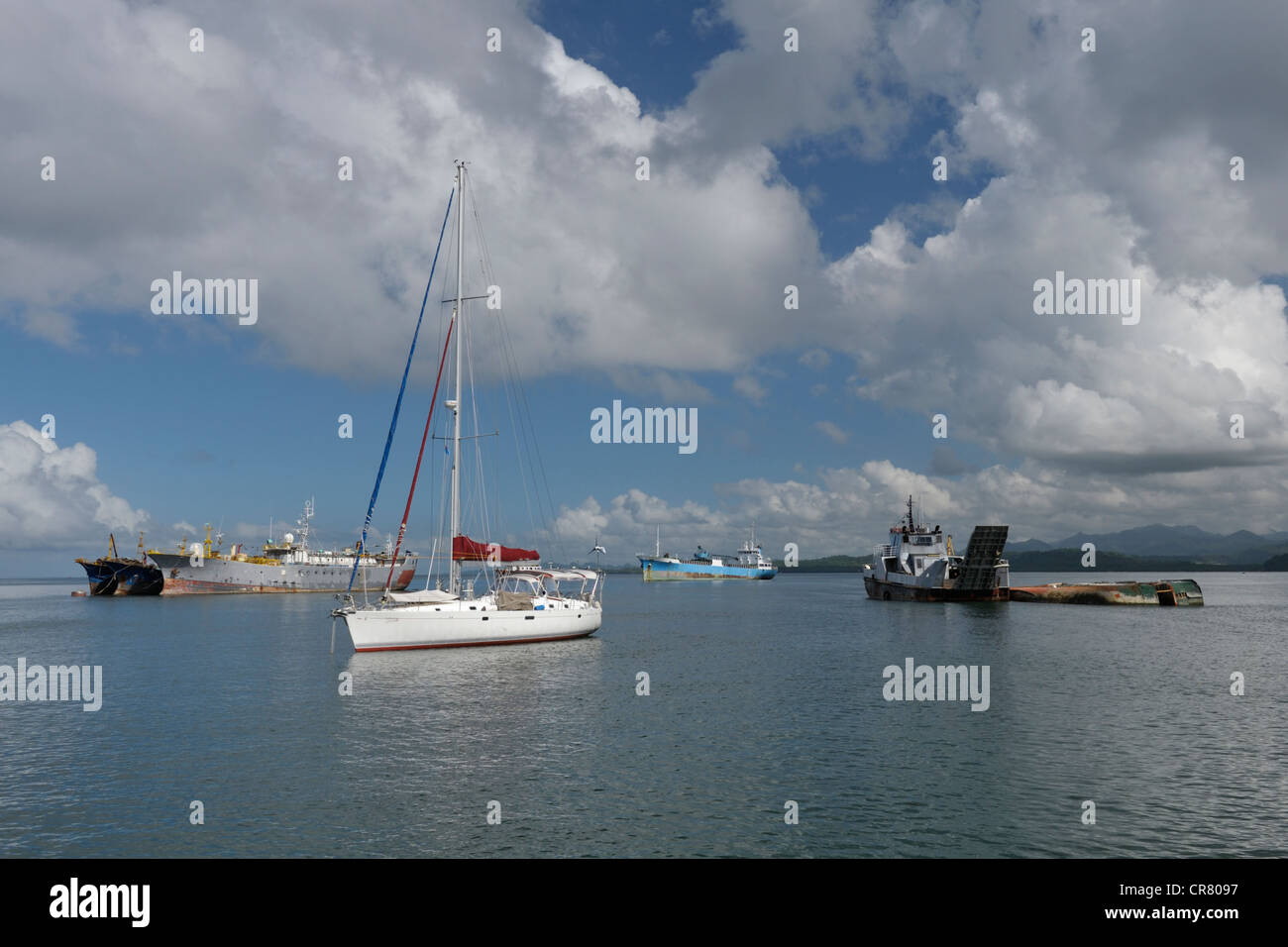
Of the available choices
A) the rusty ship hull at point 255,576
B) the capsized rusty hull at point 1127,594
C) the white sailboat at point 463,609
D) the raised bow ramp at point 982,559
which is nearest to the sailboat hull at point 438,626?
the white sailboat at point 463,609

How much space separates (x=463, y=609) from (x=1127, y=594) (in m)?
84.5

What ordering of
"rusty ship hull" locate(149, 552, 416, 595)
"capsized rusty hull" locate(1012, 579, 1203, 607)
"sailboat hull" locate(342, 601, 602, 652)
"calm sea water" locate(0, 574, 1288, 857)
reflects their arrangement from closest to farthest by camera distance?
1. "calm sea water" locate(0, 574, 1288, 857)
2. "sailboat hull" locate(342, 601, 602, 652)
3. "capsized rusty hull" locate(1012, 579, 1203, 607)
4. "rusty ship hull" locate(149, 552, 416, 595)

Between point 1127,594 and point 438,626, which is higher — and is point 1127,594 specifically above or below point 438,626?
below

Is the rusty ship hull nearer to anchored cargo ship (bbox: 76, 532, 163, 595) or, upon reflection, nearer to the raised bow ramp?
anchored cargo ship (bbox: 76, 532, 163, 595)

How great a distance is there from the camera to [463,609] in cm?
4434

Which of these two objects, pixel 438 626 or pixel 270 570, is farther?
pixel 270 570

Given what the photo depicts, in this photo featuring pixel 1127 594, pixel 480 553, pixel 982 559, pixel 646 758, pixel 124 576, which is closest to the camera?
pixel 646 758

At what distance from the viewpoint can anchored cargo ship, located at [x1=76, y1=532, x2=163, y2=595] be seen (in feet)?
395

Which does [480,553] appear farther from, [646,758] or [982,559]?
[982,559]

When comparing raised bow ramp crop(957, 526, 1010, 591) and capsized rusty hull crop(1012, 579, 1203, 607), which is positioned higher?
raised bow ramp crop(957, 526, 1010, 591)

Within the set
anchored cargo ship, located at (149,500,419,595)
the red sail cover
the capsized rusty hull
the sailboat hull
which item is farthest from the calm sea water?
anchored cargo ship, located at (149,500,419,595)

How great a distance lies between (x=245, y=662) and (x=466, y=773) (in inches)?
1183

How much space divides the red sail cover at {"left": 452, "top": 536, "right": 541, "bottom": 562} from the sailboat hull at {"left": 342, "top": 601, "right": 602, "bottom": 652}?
3679 millimetres

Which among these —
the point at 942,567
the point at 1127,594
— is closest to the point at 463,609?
the point at 942,567
